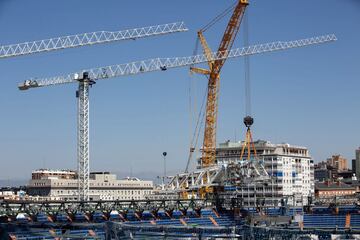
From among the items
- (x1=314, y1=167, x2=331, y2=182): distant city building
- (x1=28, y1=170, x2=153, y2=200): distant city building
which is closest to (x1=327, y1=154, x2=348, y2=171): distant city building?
(x1=314, y1=167, x2=331, y2=182): distant city building

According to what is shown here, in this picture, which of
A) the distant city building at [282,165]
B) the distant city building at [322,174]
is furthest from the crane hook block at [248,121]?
the distant city building at [322,174]

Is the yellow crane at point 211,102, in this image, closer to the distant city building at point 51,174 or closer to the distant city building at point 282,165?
the distant city building at point 282,165

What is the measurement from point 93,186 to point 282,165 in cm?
2391

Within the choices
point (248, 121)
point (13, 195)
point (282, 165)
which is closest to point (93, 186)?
point (13, 195)

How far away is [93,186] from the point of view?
78.2 m

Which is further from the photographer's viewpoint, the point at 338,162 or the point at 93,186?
the point at 338,162

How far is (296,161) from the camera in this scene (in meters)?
72.2

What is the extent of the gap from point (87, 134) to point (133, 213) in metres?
5.83

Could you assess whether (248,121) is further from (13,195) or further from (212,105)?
(13,195)

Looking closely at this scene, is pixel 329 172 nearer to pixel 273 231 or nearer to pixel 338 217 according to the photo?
pixel 338 217

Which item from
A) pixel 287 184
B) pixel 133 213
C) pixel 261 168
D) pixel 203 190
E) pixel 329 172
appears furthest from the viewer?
pixel 329 172

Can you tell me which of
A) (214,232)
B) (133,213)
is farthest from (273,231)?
(133,213)

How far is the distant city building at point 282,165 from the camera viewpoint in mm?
66375

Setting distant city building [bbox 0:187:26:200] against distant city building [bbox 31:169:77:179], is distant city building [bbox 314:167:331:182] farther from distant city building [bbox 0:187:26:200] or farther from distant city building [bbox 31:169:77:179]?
distant city building [bbox 0:187:26:200]
